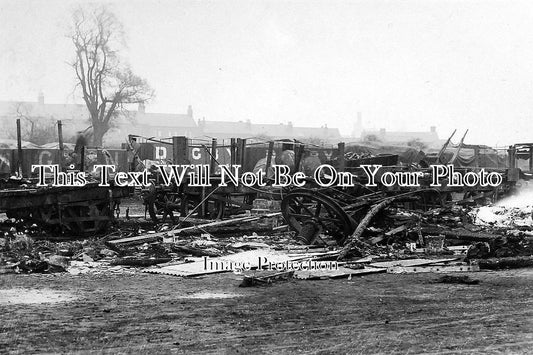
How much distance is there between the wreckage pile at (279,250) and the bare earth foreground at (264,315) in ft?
2.53

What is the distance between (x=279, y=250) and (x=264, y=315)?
18.0 ft

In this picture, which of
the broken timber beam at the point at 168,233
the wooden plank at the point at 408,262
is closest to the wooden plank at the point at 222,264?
the wooden plank at the point at 408,262

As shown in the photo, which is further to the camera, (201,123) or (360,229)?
(201,123)

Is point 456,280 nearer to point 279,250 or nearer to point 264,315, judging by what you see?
point 264,315

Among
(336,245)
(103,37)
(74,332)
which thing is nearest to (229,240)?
(336,245)

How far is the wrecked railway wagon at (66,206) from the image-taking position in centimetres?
1330

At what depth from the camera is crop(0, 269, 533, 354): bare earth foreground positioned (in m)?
5.34

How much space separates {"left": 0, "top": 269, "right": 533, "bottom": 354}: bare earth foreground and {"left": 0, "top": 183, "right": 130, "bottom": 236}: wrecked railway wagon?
15.1 ft

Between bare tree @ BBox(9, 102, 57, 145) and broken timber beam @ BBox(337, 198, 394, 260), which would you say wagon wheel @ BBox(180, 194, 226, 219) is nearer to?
broken timber beam @ BBox(337, 198, 394, 260)

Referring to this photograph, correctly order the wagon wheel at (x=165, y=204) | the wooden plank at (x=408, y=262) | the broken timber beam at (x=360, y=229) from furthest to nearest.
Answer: the wagon wheel at (x=165, y=204) < the broken timber beam at (x=360, y=229) < the wooden plank at (x=408, y=262)

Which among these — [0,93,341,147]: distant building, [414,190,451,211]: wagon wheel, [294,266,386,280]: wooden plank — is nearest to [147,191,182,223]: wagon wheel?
[414,190,451,211]: wagon wheel

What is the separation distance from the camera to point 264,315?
649 cm

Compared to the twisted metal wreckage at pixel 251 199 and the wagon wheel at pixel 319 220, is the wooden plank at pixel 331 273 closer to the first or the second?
the twisted metal wreckage at pixel 251 199

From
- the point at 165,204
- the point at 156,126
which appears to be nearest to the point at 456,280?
the point at 165,204
